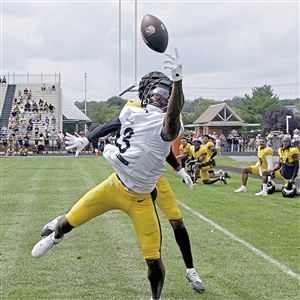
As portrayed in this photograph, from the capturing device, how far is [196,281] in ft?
19.3

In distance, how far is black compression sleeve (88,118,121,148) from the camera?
16.7 ft

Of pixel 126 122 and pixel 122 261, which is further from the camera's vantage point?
pixel 122 261

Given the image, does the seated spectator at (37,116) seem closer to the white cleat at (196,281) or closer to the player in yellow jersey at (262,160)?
the player in yellow jersey at (262,160)

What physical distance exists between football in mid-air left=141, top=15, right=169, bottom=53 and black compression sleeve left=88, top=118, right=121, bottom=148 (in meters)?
0.81

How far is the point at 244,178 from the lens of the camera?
51.2ft

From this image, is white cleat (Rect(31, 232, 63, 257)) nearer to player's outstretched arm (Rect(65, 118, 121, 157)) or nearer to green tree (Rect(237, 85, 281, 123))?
player's outstretched arm (Rect(65, 118, 121, 157))

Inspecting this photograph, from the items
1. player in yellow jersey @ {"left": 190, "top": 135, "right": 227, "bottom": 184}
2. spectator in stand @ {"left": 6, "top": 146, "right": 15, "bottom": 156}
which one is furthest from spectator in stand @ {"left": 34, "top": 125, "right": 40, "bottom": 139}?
player in yellow jersey @ {"left": 190, "top": 135, "right": 227, "bottom": 184}

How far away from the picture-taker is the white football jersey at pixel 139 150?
4781mm

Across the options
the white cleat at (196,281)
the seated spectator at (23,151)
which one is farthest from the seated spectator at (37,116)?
the white cleat at (196,281)

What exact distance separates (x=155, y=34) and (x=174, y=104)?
1.73 feet

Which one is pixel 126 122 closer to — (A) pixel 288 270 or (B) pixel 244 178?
(A) pixel 288 270

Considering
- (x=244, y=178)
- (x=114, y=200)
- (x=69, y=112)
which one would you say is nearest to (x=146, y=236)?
(x=114, y=200)

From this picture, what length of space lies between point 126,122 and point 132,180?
0.46 meters

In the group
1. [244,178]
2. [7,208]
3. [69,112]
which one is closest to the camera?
[7,208]
